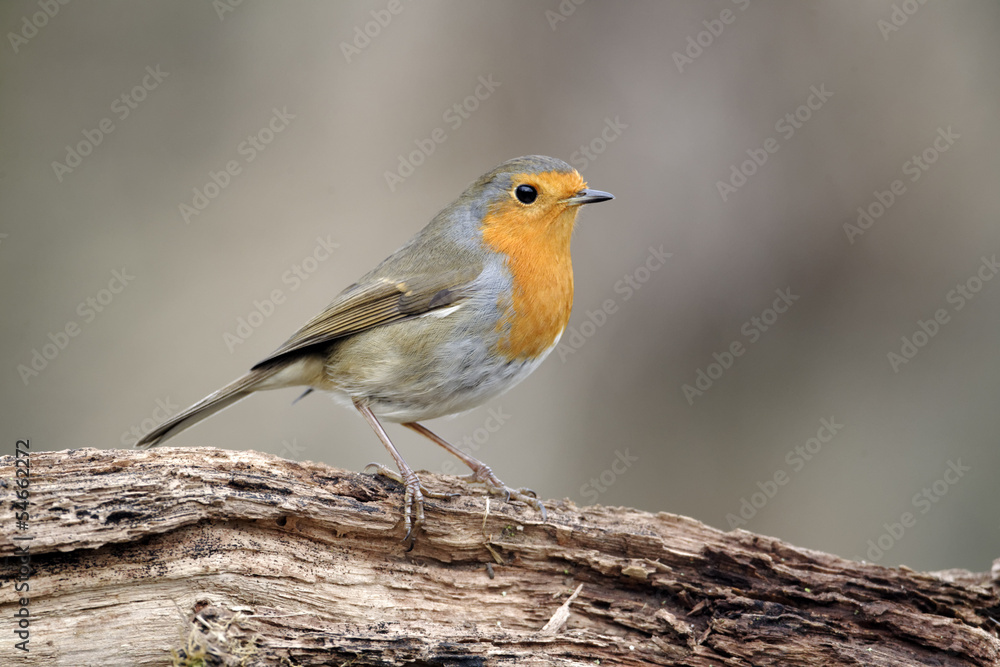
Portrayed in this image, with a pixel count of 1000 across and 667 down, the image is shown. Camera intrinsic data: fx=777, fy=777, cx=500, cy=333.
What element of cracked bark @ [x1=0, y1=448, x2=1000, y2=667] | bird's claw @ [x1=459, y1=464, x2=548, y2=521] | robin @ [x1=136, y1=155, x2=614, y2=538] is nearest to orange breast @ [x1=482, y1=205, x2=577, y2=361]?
robin @ [x1=136, y1=155, x2=614, y2=538]

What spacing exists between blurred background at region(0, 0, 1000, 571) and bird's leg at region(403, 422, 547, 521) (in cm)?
133

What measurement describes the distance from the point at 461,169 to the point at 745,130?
6.94ft

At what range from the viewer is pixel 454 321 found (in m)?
3.80

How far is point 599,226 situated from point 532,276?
201 cm

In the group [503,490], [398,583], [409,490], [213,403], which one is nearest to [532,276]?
[503,490]

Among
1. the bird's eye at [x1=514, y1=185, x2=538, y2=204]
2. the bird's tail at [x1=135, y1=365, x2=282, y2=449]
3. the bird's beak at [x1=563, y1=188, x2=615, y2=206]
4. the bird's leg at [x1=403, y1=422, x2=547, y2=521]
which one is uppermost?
the bird's eye at [x1=514, y1=185, x2=538, y2=204]

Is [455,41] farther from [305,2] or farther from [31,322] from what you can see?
[31,322]

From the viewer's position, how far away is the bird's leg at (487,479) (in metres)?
3.71

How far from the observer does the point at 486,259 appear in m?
4.05

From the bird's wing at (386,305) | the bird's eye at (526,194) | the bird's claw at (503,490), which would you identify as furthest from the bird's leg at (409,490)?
the bird's eye at (526,194)

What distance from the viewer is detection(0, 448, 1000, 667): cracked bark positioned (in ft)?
9.12

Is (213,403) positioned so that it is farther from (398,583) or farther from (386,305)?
(398,583)

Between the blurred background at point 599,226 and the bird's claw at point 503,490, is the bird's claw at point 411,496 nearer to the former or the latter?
the bird's claw at point 503,490

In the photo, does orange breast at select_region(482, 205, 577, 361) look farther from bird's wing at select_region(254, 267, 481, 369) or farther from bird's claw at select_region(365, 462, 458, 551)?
bird's claw at select_region(365, 462, 458, 551)
